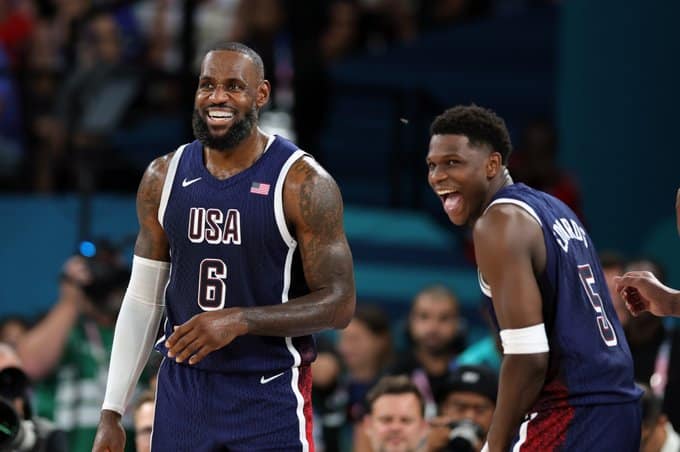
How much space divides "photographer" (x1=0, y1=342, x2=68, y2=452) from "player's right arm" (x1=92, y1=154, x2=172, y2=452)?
45cm

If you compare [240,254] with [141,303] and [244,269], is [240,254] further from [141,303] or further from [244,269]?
[141,303]

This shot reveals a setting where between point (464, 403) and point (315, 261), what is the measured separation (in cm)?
248

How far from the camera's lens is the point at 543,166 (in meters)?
11.2

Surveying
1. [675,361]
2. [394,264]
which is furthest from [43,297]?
[675,361]

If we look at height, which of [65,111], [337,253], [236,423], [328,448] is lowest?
[328,448]

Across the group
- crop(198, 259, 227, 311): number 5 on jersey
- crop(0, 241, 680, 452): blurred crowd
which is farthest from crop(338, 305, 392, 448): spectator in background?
crop(198, 259, 227, 311): number 5 on jersey

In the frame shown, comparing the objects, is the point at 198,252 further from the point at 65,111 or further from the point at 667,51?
the point at 667,51

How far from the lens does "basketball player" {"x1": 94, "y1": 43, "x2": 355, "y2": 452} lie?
5293mm

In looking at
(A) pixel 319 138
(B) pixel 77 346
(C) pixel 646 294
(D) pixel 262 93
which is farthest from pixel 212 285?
(A) pixel 319 138

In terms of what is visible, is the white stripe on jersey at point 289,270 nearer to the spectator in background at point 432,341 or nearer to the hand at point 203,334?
the hand at point 203,334

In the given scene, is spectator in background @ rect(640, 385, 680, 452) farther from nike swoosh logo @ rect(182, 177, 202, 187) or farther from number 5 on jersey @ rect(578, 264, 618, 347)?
nike swoosh logo @ rect(182, 177, 202, 187)

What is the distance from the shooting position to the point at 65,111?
10.7 m

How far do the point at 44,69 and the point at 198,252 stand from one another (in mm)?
6210

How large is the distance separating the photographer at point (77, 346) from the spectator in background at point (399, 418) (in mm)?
2121
